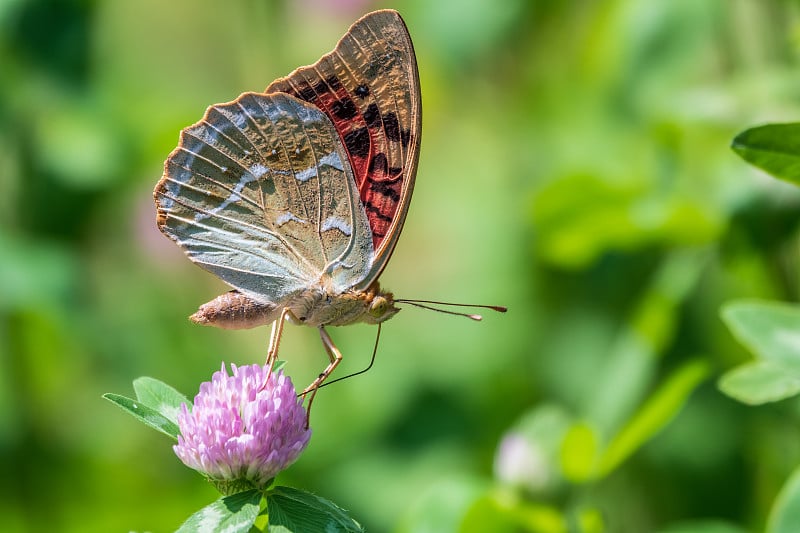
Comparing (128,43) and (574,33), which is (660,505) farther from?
(128,43)

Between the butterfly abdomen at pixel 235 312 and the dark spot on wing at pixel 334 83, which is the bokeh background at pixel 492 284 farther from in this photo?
the dark spot on wing at pixel 334 83

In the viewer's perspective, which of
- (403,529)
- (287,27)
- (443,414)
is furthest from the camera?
(287,27)

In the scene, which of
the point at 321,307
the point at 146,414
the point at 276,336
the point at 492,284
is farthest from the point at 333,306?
the point at 492,284

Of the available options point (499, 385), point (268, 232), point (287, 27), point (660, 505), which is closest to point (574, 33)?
point (287, 27)

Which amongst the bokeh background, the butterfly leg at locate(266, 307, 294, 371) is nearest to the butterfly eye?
the butterfly leg at locate(266, 307, 294, 371)

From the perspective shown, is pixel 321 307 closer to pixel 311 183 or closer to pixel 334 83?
pixel 311 183
